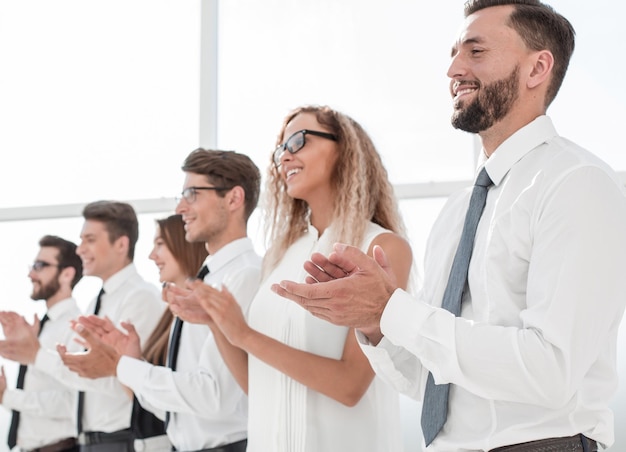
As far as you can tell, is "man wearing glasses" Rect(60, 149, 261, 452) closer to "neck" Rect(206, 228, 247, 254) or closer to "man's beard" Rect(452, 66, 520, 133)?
"neck" Rect(206, 228, 247, 254)

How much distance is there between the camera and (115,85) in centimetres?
504

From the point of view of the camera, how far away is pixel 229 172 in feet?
11.0

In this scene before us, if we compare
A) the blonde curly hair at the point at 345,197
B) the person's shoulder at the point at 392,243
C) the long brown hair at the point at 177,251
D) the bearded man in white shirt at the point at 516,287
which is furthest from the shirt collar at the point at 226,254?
the bearded man in white shirt at the point at 516,287

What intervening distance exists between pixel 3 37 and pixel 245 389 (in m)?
3.59

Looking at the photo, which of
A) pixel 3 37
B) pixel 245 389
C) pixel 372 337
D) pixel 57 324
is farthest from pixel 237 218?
pixel 3 37

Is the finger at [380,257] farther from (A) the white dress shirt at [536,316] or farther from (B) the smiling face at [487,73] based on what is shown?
(B) the smiling face at [487,73]

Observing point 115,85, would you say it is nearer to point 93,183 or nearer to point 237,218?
point 93,183

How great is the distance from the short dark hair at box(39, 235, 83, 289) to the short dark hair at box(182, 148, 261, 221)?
1727 mm

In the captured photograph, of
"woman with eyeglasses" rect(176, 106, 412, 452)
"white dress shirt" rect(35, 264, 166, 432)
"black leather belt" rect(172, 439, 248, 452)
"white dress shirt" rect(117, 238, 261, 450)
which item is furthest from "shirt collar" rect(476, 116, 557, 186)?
"white dress shirt" rect(35, 264, 166, 432)

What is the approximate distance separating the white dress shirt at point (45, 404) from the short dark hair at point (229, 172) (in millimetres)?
1275

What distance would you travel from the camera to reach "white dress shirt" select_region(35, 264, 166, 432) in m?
3.60

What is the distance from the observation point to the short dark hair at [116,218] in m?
4.45

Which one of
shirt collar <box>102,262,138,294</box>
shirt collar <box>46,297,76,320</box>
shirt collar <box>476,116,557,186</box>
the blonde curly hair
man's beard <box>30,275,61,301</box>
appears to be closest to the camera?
shirt collar <box>476,116,557,186</box>

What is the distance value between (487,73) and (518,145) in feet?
0.56
